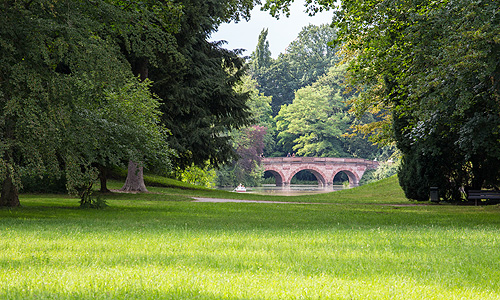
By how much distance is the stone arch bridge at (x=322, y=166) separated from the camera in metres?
76.8

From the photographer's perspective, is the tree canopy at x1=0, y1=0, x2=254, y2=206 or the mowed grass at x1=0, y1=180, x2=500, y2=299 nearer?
the mowed grass at x1=0, y1=180, x2=500, y2=299

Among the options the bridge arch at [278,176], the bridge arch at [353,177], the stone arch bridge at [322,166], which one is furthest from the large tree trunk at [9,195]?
the bridge arch at [353,177]

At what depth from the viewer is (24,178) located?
2444 centimetres

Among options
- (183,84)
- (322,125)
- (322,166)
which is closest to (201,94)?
(183,84)

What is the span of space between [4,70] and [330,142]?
2910 inches

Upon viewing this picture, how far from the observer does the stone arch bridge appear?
76.8 meters

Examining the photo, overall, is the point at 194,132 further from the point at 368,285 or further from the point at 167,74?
the point at 368,285

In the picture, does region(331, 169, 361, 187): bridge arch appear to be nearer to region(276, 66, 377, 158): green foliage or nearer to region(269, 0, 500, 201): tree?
region(276, 66, 377, 158): green foliage

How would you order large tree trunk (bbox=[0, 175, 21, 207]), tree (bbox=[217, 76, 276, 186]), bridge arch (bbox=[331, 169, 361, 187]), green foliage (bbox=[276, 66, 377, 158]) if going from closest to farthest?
large tree trunk (bbox=[0, 175, 21, 207]) < tree (bbox=[217, 76, 276, 186]) < bridge arch (bbox=[331, 169, 361, 187]) < green foliage (bbox=[276, 66, 377, 158])

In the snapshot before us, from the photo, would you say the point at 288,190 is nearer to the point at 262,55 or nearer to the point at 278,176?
the point at 278,176

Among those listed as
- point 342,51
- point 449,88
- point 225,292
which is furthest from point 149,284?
point 342,51

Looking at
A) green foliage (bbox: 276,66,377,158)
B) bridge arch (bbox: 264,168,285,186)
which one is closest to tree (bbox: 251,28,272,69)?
green foliage (bbox: 276,66,377,158)

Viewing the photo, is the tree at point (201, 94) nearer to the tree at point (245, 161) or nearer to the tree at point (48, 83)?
the tree at point (48, 83)

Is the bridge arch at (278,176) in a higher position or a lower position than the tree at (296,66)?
lower
